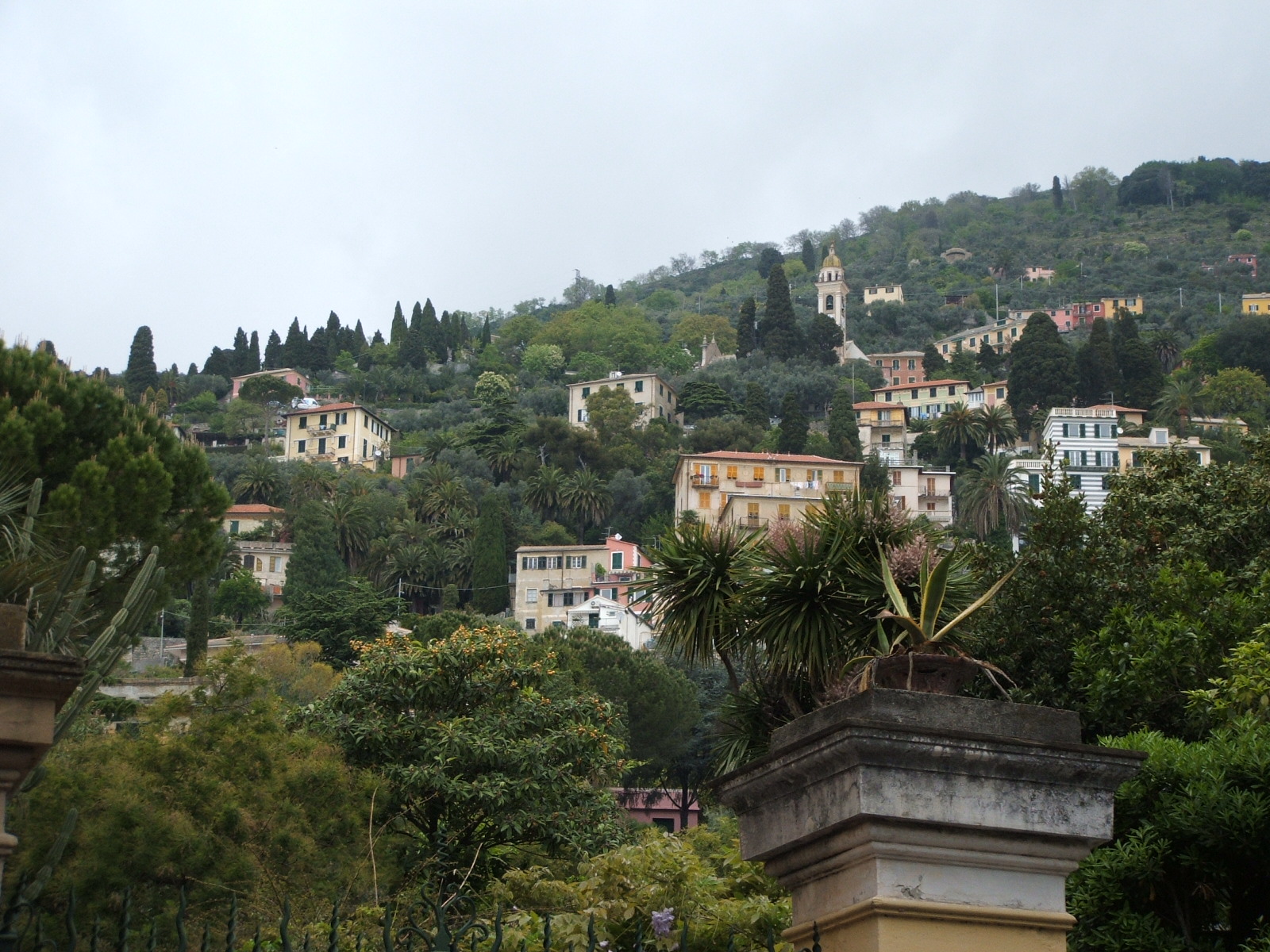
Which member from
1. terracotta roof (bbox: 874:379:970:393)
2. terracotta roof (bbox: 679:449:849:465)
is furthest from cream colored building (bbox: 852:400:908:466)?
terracotta roof (bbox: 679:449:849:465)

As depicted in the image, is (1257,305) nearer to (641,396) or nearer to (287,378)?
(641,396)

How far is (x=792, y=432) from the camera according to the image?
372ft

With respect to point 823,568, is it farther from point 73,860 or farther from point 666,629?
point 73,860

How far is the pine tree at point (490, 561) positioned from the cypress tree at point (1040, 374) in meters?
47.4

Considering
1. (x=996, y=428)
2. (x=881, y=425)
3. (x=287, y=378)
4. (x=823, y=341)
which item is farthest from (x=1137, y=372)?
(x=287, y=378)

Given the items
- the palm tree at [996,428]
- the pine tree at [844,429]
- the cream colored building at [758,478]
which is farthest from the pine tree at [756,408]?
the cream colored building at [758,478]

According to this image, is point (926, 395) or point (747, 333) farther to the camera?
point (747, 333)

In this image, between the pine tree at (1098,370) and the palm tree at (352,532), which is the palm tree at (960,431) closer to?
the pine tree at (1098,370)

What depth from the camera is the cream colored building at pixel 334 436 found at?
12544cm

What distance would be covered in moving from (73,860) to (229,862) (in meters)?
1.84

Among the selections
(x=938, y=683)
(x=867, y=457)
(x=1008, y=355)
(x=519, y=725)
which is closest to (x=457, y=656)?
(x=519, y=725)

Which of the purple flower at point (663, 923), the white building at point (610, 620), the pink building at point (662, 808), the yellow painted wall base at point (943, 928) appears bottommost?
the pink building at point (662, 808)

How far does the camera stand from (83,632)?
15578 mm

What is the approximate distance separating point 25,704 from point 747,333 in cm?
15128
